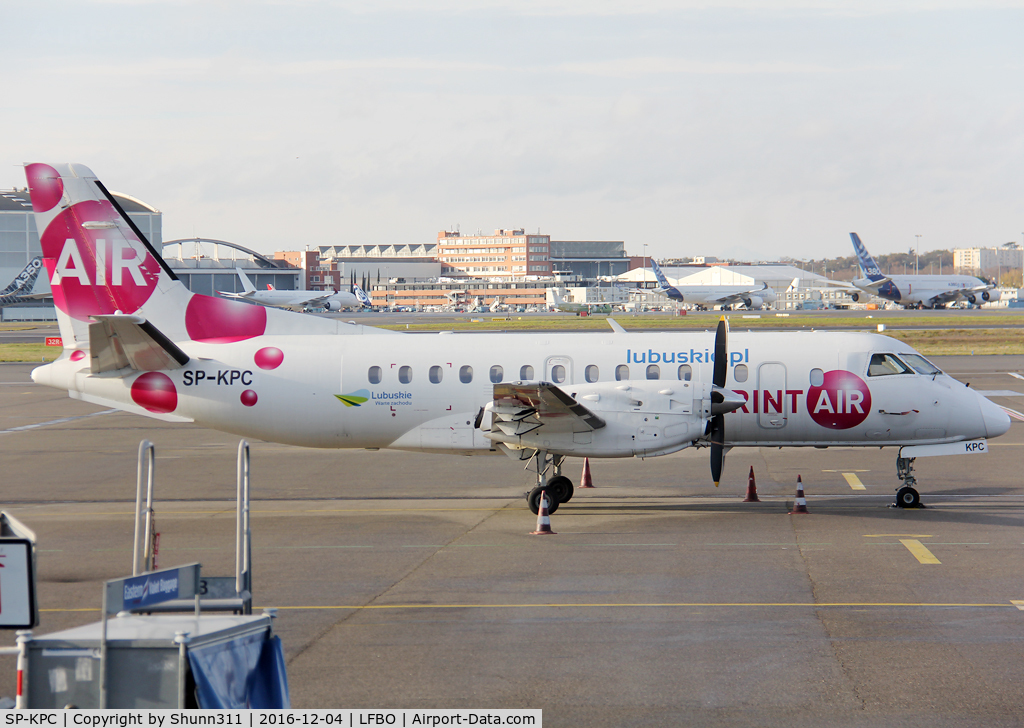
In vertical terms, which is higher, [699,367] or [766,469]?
[699,367]

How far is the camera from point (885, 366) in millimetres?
18438

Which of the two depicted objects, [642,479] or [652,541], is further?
[642,479]

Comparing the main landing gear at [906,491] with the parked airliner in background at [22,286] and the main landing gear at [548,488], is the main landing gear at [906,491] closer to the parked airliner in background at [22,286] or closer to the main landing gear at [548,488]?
the main landing gear at [548,488]

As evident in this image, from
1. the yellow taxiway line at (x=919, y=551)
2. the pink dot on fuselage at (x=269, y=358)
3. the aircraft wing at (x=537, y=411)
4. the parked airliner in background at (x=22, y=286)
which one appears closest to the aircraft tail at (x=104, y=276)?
the pink dot on fuselage at (x=269, y=358)

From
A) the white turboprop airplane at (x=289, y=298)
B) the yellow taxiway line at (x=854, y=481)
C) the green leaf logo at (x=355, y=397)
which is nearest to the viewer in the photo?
the green leaf logo at (x=355, y=397)

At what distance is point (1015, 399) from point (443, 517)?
1025 inches

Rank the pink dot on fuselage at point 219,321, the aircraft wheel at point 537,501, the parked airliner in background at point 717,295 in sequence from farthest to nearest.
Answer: the parked airliner in background at point 717,295, the pink dot on fuselage at point 219,321, the aircraft wheel at point 537,501

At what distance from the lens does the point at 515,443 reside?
57.2ft

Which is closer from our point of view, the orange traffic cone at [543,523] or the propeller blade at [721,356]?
the orange traffic cone at [543,523]

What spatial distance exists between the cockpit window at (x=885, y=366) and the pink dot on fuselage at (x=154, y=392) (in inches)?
542

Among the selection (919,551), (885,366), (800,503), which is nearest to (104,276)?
(800,503)

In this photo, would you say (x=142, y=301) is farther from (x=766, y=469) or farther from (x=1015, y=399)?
(x=1015, y=399)

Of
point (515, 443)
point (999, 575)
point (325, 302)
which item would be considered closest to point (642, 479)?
point (515, 443)

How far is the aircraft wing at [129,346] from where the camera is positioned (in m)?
17.0
